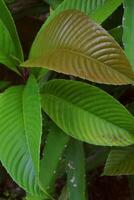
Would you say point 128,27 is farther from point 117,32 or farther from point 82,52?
point 82,52

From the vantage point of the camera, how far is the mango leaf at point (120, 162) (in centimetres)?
80

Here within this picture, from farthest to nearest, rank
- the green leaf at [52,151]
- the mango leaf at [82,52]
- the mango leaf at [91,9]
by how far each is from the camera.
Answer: the green leaf at [52,151] → the mango leaf at [91,9] → the mango leaf at [82,52]

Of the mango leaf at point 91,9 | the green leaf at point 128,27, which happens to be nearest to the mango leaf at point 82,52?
the mango leaf at point 91,9

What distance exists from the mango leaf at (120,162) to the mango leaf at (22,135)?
20 cm

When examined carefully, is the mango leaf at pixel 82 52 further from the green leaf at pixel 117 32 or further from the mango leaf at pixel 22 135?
the green leaf at pixel 117 32

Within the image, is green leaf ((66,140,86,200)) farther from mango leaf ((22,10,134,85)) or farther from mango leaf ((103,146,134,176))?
mango leaf ((22,10,134,85))

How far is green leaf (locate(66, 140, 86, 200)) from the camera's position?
0.86m

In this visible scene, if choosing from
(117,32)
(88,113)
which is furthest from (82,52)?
(117,32)

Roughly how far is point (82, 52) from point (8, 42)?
185mm

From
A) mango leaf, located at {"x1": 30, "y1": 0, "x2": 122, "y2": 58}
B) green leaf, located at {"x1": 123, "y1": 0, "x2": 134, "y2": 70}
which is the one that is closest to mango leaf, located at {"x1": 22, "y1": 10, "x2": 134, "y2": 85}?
mango leaf, located at {"x1": 30, "y1": 0, "x2": 122, "y2": 58}

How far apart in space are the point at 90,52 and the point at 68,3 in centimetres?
18

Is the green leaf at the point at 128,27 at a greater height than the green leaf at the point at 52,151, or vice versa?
the green leaf at the point at 128,27

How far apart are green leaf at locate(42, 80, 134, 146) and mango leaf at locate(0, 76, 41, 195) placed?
1.9 inches

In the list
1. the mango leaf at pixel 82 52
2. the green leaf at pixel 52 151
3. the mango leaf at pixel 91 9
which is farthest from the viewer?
the green leaf at pixel 52 151
